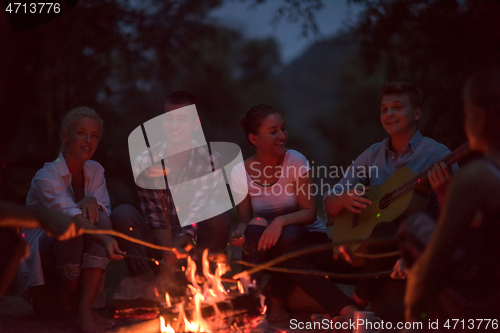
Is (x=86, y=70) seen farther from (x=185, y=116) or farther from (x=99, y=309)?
(x=99, y=309)

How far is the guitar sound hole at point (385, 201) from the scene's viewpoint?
3.22 meters

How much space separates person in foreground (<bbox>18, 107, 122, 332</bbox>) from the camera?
317cm

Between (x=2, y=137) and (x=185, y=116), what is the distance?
3327mm

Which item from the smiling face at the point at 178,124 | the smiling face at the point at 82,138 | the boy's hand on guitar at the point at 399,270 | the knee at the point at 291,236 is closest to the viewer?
the boy's hand on guitar at the point at 399,270

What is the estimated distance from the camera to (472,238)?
1617 mm

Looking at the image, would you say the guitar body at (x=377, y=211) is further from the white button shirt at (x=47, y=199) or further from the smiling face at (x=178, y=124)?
the white button shirt at (x=47, y=199)

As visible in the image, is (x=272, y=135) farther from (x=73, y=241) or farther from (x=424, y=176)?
(x=73, y=241)

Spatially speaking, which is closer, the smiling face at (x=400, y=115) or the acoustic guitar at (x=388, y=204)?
the acoustic guitar at (x=388, y=204)

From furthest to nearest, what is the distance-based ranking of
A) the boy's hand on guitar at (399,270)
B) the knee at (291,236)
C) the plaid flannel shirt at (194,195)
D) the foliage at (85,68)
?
the foliage at (85,68) → the plaid flannel shirt at (194,195) → the knee at (291,236) → the boy's hand on guitar at (399,270)

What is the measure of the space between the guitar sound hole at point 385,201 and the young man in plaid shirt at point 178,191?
3.69 feet

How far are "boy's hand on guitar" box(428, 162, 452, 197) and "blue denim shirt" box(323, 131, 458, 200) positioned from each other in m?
0.22

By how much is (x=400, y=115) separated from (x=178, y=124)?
173 cm

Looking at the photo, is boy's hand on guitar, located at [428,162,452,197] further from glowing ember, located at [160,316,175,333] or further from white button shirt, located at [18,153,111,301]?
white button shirt, located at [18,153,111,301]

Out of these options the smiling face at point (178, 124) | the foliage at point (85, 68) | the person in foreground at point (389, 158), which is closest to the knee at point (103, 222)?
the smiling face at point (178, 124)
